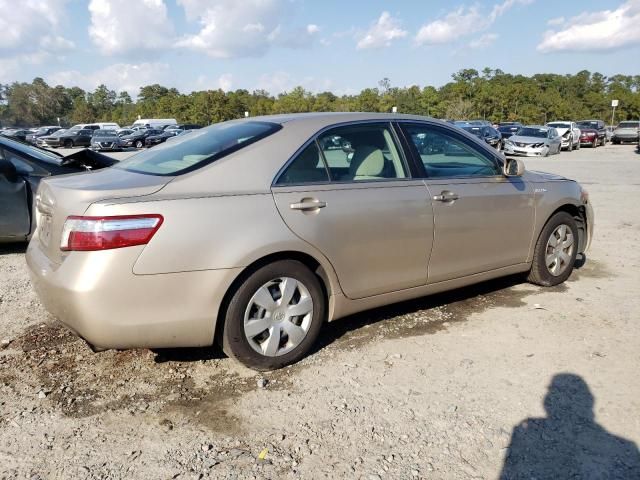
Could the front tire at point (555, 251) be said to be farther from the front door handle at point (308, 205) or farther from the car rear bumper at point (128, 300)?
the car rear bumper at point (128, 300)

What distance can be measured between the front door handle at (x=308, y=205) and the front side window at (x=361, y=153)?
267 millimetres

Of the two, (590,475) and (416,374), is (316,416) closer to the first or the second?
(416,374)

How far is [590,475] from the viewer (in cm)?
248

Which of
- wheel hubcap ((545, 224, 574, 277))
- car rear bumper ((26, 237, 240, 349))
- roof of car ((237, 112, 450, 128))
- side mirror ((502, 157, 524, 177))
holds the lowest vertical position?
wheel hubcap ((545, 224, 574, 277))

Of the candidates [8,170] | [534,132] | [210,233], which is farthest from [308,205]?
[534,132]

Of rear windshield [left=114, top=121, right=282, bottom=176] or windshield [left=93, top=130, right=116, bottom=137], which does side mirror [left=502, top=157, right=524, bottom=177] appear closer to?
rear windshield [left=114, top=121, right=282, bottom=176]

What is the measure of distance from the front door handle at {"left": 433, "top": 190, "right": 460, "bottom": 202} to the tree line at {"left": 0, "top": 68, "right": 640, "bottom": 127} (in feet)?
195

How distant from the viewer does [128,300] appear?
115 inches

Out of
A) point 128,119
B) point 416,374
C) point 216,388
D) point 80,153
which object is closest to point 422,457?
point 416,374

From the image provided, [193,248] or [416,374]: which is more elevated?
[193,248]

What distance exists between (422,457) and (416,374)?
861mm

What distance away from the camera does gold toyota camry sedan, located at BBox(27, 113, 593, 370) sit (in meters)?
2.94

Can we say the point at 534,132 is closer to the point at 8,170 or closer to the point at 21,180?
the point at 21,180

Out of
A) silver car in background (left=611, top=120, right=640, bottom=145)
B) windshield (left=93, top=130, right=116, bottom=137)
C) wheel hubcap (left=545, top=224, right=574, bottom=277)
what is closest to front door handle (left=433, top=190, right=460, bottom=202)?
wheel hubcap (left=545, top=224, right=574, bottom=277)
